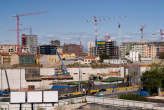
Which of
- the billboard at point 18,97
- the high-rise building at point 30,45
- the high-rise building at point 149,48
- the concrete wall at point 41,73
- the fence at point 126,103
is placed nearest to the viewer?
the billboard at point 18,97

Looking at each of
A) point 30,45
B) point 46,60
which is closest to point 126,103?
point 46,60

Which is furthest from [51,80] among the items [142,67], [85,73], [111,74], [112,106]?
[112,106]

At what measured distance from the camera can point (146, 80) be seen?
43.4 ft

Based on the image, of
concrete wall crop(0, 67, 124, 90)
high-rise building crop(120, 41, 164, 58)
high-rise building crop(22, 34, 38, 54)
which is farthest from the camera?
high-rise building crop(120, 41, 164, 58)

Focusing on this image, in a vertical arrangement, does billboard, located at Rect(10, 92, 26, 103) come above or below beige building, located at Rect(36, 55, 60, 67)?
below

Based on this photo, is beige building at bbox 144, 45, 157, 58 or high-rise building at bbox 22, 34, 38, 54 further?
beige building at bbox 144, 45, 157, 58

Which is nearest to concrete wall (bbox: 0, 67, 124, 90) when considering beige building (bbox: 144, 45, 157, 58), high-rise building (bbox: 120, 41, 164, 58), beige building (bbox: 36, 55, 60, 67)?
beige building (bbox: 36, 55, 60, 67)

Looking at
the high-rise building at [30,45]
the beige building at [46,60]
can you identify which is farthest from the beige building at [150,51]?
the beige building at [46,60]

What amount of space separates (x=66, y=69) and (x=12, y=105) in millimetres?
14812

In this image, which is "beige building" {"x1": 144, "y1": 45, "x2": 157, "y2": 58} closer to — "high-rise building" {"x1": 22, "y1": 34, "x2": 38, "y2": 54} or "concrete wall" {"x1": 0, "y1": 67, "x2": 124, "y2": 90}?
"high-rise building" {"x1": 22, "y1": 34, "x2": 38, "y2": 54}

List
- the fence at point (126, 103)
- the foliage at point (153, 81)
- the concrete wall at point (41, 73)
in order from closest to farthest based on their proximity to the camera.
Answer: the fence at point (126, 103)
the foliage at point (153, 81)
the concrete wall at point (41, 73)

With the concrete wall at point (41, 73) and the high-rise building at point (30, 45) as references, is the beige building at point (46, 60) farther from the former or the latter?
the high-rise building at point (30, 45)

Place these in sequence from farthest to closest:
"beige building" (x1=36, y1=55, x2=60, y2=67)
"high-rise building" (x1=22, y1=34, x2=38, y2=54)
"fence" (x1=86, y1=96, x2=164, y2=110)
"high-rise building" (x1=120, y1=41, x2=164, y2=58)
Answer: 1. "high-rise building" (x1=120, y1=41, x2=164, y2=58)
2. "high-rise building" (x1=22, y1=34, x2=38, y2=54)
3. "beige building" (x1=36, y1=55, x2=60, y2=67)
4. "fence" (x1=86, y1=96, x2=164, y2=110)

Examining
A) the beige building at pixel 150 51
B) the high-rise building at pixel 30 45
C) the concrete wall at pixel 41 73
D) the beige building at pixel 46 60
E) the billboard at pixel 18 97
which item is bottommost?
the concrete wall at pixel 41 73
